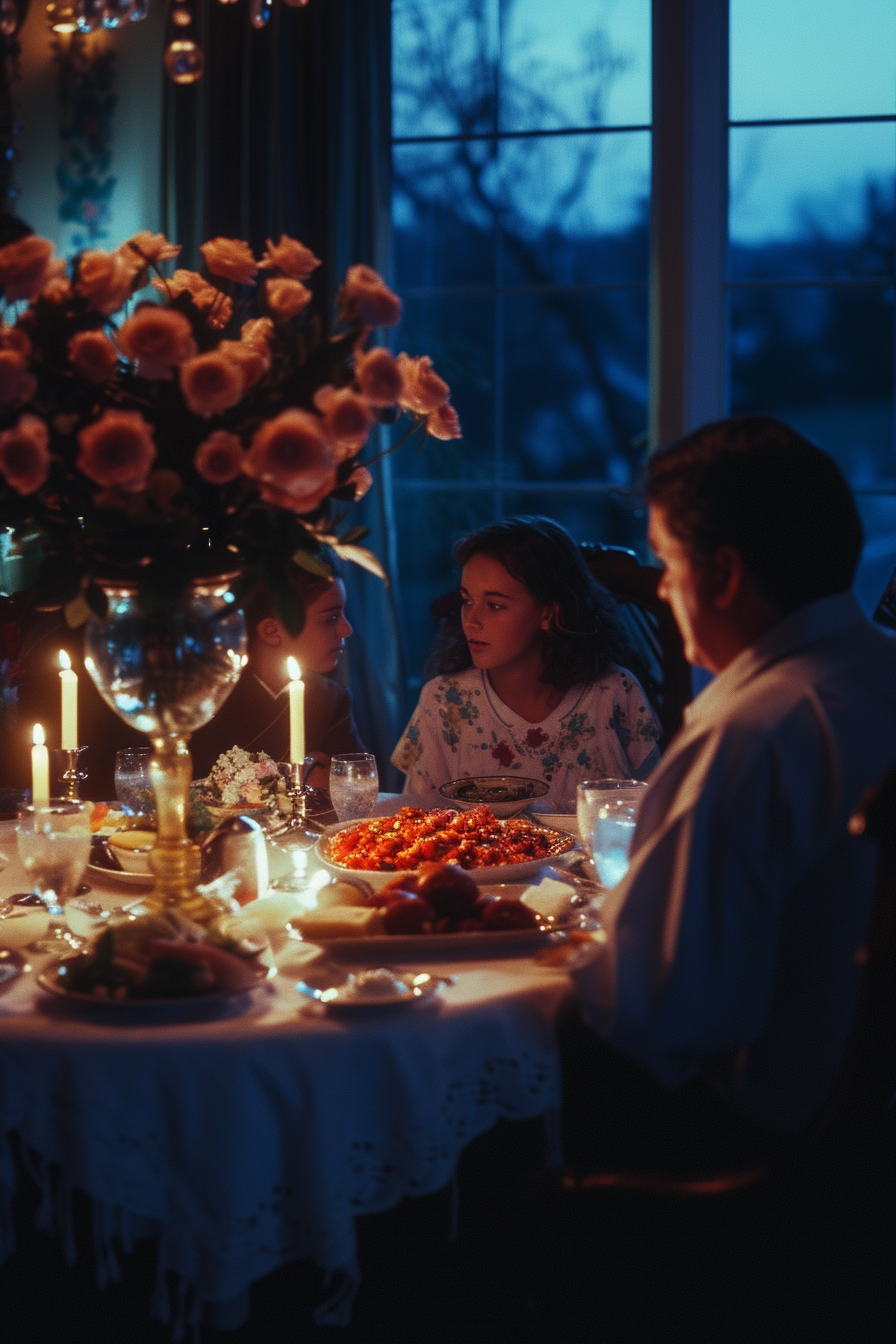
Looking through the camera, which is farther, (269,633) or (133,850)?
(269,633)

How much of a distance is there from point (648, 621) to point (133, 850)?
1436 millimetres

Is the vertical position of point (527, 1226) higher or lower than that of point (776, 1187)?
lower

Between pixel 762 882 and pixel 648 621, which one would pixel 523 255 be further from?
pixel 762 882

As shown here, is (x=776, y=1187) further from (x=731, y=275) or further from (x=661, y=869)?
(x=731, y=275)

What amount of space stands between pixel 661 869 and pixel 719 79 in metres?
3.48

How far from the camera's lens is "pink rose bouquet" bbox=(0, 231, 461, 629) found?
132cm

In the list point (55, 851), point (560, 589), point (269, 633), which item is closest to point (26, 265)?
point (55, 851)

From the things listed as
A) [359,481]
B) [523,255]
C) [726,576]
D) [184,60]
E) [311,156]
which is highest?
[311,156]

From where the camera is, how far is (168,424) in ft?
4.73

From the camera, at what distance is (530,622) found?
8.80 feet

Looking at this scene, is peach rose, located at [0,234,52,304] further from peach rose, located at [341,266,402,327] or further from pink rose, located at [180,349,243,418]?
peach rose, located at [341,266,402,327]

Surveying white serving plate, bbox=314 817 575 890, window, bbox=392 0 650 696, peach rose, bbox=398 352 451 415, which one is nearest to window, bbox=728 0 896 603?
window, bbox=392 0 650 696

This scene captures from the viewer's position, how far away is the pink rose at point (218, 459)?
135 cm

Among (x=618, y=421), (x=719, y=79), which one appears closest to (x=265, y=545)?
(x=618, y=421)
